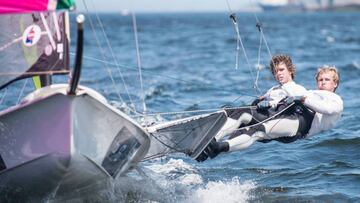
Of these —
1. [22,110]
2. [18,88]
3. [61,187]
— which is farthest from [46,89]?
[18,88]

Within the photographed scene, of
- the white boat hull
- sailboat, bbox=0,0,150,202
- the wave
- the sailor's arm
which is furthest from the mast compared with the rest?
the wave

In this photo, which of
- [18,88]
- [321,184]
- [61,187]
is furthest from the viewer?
[18,88]

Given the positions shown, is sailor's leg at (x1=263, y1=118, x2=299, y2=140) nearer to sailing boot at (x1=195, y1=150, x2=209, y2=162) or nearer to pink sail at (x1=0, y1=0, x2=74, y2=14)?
sailing boot at (x1=195, y1=150, x2=209, y2=162)

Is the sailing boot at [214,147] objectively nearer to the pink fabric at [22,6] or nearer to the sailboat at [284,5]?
the pink fabric at [22,6]

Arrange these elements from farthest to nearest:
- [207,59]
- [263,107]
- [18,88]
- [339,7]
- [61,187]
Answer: [339,7]
[207,59]
[18,88]
[263,107]
[61,187]

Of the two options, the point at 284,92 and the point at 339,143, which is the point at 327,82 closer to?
the point at 284,92

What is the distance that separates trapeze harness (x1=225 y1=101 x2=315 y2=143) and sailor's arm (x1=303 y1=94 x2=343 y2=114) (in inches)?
8.9

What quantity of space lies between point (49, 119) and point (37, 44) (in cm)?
65

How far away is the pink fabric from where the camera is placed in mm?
5832

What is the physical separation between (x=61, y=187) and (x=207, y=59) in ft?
64.7

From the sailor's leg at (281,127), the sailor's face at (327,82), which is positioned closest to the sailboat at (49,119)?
the sailor's leg at (281,127)

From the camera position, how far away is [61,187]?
20.4 ft

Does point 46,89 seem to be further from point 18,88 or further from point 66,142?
point 18,88

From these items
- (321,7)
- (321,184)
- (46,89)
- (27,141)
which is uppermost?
(46,89)
